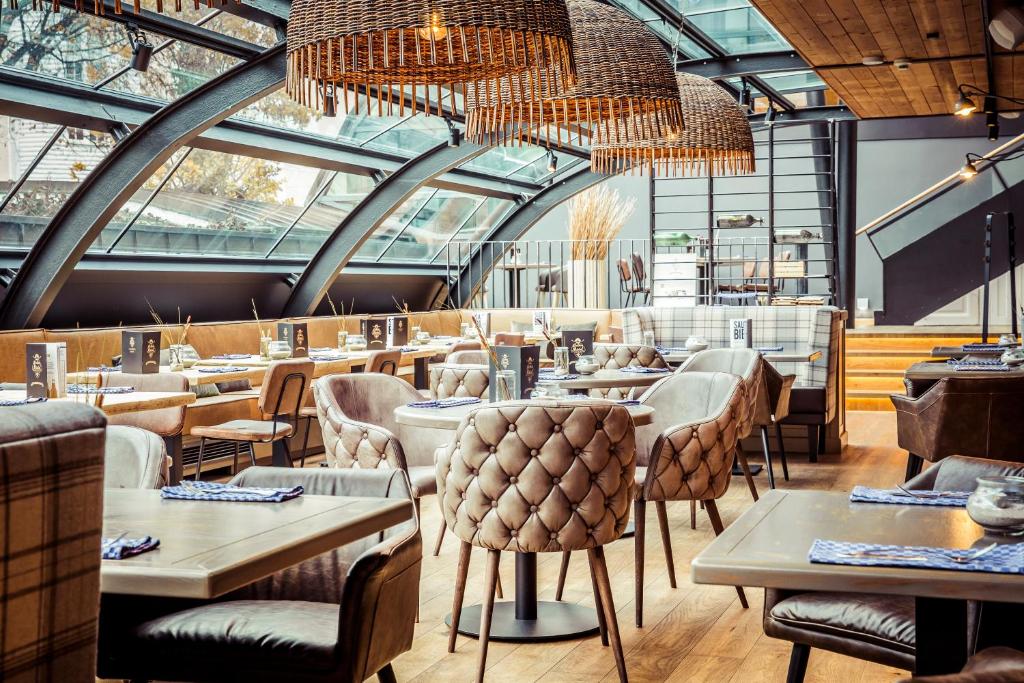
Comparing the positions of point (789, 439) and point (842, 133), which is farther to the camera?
point (842, 133)

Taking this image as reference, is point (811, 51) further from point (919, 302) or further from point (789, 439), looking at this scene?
point (919, 302)

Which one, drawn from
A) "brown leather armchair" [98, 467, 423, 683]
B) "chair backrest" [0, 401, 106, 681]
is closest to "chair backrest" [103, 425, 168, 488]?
"brown leather armchair" [98, 467, 423, 683]

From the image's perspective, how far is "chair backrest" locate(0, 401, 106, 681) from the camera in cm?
138

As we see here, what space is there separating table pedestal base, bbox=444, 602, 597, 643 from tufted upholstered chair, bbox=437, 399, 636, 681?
53 centimetres

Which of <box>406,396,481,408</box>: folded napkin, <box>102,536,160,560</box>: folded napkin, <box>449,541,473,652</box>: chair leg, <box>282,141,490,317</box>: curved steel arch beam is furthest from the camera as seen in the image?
<box>282,141,490,317</box>: curved steel arch beam

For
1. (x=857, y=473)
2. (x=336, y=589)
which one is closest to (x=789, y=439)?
(x=857, y=473)

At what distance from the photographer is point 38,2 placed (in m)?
2.49

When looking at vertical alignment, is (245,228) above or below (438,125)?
below

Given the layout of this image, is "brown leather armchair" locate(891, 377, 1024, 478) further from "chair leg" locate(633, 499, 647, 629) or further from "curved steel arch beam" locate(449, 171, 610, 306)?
"curved steel arch beam" locate(449, 171, 610, 306)

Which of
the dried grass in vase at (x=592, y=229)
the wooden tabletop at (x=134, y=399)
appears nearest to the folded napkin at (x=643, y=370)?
the wooden tabletop at (x=134, y=399)

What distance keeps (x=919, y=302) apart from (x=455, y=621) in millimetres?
11770

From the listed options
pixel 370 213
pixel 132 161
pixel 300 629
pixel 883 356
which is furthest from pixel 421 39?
pixel 883 356

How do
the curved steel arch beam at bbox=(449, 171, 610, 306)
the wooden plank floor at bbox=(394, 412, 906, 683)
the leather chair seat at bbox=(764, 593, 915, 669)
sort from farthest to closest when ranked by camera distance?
the curved steel arch beam at bbox=(449, 171, 610, 306), the wooden plank floor at bbox=(394, 412, 906, 683), the leather chair seat at bbox=(764, 593, 915, 669)

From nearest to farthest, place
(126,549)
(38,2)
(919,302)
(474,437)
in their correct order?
(126,549) < (38,2) < (474,437) < (919,302)
